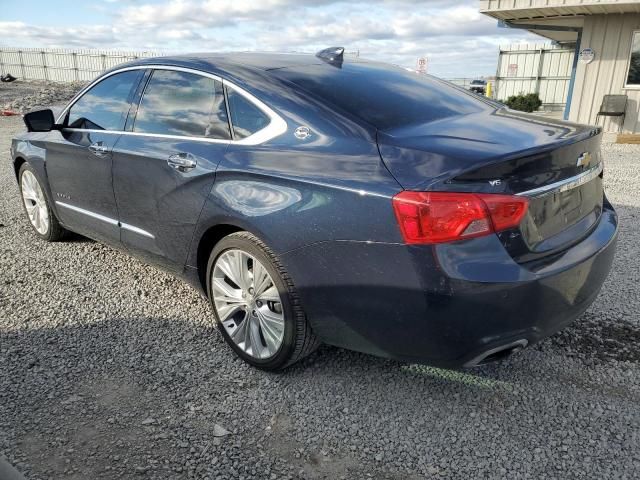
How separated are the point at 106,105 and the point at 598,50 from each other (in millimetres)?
12349

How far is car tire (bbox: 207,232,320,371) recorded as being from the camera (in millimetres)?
2641

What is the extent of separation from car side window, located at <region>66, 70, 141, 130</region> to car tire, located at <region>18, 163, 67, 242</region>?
2.95ft

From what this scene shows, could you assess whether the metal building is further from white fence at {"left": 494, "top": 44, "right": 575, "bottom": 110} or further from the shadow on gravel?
the shadow on gravel

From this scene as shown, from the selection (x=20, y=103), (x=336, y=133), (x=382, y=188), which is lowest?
(x=20, y=103)

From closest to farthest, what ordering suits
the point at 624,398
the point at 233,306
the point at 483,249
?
the point at 483,249
the point at 624,398
the point at 233,306

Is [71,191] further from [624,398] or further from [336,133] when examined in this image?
[624,398]

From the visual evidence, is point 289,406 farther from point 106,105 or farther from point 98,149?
point 106,105

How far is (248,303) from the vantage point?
9.58ft

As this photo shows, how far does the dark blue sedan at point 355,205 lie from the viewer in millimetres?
2145

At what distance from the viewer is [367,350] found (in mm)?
2498

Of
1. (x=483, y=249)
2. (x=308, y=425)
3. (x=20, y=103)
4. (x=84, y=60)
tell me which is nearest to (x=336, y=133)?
(x=483, y=249)

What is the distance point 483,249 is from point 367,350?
74 cm

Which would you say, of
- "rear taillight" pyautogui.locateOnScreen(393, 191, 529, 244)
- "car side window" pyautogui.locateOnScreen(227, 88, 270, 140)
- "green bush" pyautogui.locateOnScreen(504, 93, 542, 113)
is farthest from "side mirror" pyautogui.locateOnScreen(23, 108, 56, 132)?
"green bush" pyautogui.locateOnScreen(504, 93, 542, 113)

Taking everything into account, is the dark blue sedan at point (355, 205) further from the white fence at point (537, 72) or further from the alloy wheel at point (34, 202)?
the white fence at point (537, 72)
